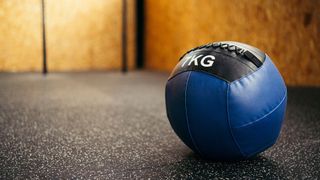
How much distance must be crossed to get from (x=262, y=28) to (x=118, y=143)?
8.58 feet

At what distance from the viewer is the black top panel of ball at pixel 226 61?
132cm

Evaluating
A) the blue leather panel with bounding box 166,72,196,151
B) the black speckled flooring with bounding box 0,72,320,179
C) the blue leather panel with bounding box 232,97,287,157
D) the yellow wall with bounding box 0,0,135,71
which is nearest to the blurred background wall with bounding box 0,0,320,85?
the yellow wall with bounding box 0,0,135,71

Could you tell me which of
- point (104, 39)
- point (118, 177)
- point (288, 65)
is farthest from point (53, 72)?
point (118, 177)

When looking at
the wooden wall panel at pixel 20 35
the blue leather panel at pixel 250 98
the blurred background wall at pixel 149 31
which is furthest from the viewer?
the wooden wall panel at pixel 20 35

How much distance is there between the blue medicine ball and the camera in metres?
1.30

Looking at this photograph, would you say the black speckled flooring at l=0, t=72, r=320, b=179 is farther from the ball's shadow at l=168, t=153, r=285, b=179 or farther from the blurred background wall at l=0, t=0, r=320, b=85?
the blurred background wall at l=0, t=0, r=320, b=85

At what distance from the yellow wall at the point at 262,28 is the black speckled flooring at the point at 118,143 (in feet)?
1.34

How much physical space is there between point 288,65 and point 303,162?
238 centimetres

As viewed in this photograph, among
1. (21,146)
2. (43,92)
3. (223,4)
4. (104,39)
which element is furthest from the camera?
(104,39)

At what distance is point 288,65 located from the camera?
366cm

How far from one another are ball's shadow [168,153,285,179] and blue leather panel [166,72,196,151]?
0.28ft

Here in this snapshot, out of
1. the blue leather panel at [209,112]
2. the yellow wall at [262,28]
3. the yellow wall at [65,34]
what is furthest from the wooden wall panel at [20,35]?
the blue leather panel at [209,112]

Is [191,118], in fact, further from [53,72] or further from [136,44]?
[136,44]

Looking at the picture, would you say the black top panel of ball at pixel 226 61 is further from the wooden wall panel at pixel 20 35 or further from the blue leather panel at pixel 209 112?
the wooden wall panel at pixel 20 35
